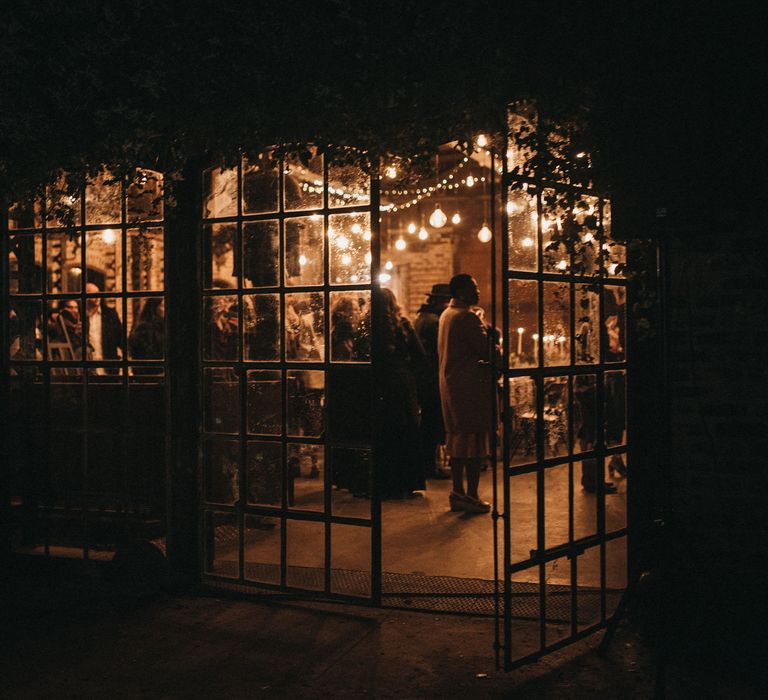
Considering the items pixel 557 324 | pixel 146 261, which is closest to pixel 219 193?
pixel 146 261

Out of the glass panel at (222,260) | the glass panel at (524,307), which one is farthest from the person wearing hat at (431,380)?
the glass panel at (524,307)

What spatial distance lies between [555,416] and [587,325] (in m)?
0.52

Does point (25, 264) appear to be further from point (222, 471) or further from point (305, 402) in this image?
point (305, 402)

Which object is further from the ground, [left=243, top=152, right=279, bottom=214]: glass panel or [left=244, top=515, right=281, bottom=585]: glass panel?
[left=243, top=152, right=279, bottom=214]: glass panel

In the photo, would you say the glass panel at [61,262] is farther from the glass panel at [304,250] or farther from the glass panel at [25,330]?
the glass panel at [304,250]

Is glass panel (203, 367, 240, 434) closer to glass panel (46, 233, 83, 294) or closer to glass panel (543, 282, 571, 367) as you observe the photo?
glass panel (46, 233, 83, 294)

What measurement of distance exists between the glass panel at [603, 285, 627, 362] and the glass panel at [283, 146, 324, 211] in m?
1.74

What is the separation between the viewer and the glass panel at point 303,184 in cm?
479

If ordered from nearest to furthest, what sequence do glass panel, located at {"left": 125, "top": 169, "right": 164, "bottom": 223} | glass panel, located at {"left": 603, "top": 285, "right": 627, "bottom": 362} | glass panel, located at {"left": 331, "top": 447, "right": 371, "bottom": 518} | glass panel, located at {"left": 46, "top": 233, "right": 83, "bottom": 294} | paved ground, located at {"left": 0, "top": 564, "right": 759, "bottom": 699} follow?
1. paved ground, located at {"left": 0, "top": 564, "right": 759, "bottom": 699}
2. glass panel, located at {"left": 603, "top": 285, "right": 627, "bottom": 362}
3. glass panel, located at {"left": 331, "top": 447, "right": 371, "bottom": 518}
4. glass panel, located at {"left": 125, "top": 169, "right": 164, "bottom": 223}
5. glass panel, located at {"left": 46, "top": 233, "right": 83, "bottom": 294}

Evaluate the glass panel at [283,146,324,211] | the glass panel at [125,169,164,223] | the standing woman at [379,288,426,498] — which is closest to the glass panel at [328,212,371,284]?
the glass panel at [283,146,324,211]

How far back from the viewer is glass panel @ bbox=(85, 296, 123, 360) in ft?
Answer: 17.4

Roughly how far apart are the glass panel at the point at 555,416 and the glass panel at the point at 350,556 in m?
1.27

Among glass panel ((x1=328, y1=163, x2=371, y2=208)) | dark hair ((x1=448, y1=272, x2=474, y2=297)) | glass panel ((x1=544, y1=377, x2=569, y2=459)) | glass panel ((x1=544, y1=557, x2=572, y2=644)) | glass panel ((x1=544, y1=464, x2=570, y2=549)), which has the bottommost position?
glass panel ((x1=544, y1=557, x2=572, y2=644))

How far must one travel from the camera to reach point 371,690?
142 inches
